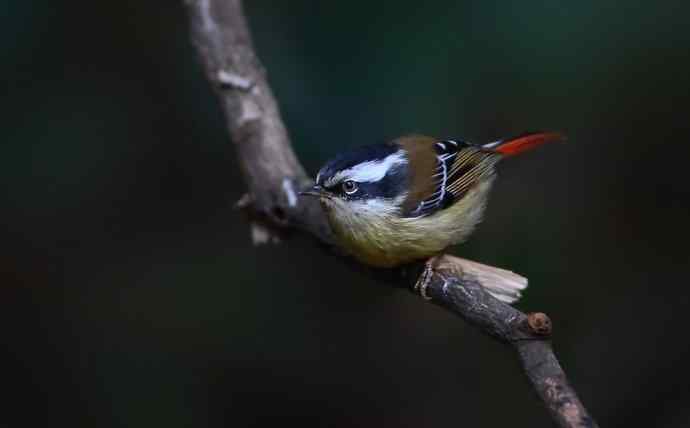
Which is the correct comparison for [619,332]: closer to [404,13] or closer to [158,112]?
[404,13]

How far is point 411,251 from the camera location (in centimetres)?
405

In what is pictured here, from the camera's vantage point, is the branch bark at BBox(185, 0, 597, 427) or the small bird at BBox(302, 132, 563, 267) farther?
the branch bark at BBox(185, 0, 597, 427)

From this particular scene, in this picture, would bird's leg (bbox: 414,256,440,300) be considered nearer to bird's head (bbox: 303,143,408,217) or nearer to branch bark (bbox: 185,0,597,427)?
branch bark (bbox: 185,0,597,427)

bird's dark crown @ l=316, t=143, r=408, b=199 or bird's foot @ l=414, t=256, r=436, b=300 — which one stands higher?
bird's dark crown @ l=316, t=143, r=408, b=199

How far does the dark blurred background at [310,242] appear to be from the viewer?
501 centimetres

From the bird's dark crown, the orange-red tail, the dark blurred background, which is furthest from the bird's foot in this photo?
the dark blurred background

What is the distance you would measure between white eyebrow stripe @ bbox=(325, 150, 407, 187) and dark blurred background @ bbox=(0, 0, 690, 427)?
2.70 feet

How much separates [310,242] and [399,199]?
0.88 meters

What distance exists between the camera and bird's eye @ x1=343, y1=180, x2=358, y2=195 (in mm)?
4004

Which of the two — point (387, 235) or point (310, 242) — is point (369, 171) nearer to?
point (387, 235)

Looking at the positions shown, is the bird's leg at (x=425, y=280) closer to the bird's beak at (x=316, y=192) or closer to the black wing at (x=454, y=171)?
the black wing at (x=454, y=171)

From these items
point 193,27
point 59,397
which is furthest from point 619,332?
point 59,397

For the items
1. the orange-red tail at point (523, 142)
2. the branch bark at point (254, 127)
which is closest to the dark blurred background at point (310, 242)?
the orange-red tail at point (523, 142)

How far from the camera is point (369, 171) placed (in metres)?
4.07
